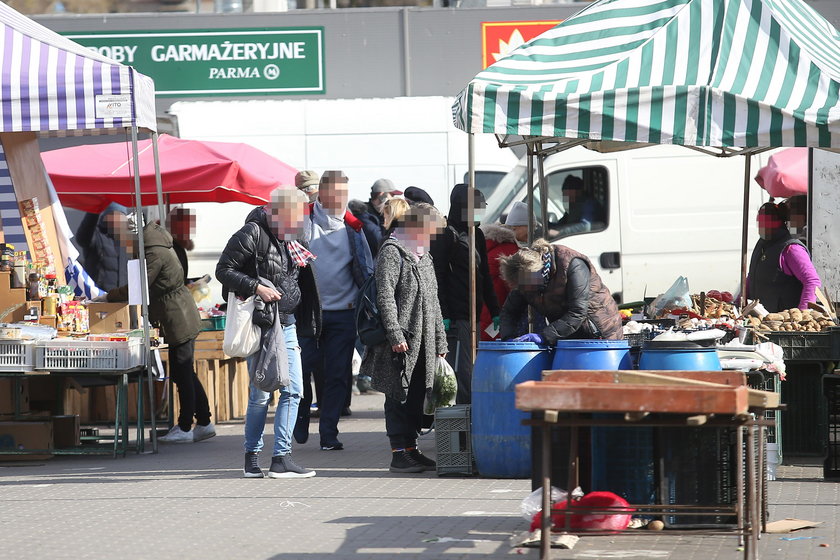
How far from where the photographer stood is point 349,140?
48.3 feet

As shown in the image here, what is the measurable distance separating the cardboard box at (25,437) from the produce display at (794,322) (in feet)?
17.5

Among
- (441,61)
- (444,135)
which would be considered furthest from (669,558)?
(441,61)

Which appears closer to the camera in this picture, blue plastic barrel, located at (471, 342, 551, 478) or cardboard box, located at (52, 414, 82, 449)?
blue plastic barrel, located at (471, 342, 551, 478)

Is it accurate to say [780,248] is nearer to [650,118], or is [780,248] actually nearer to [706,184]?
[650,118]

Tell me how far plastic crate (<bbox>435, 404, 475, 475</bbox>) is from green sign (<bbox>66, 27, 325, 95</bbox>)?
10.9 metres

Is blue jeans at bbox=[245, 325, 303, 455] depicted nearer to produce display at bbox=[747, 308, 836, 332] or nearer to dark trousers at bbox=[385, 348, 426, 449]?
dark trousers at bbox=[385, 348, 426, 449]

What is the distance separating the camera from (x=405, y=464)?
845cm

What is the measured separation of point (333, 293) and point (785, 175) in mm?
6092

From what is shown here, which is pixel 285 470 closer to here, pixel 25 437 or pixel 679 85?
pixel 25 437

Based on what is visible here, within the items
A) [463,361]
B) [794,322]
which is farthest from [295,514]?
[794,322]

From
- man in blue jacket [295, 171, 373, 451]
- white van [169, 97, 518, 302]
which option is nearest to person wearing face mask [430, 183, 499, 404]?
man in blue jacket [295, 171, 373, 451]

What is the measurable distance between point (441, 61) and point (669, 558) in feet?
43.5

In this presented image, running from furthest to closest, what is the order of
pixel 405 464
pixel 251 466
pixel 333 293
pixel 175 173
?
pixel 175 173 → pixel 333 293 → pixel 405 464 → pixel 251 466

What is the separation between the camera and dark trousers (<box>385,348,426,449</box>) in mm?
8398
